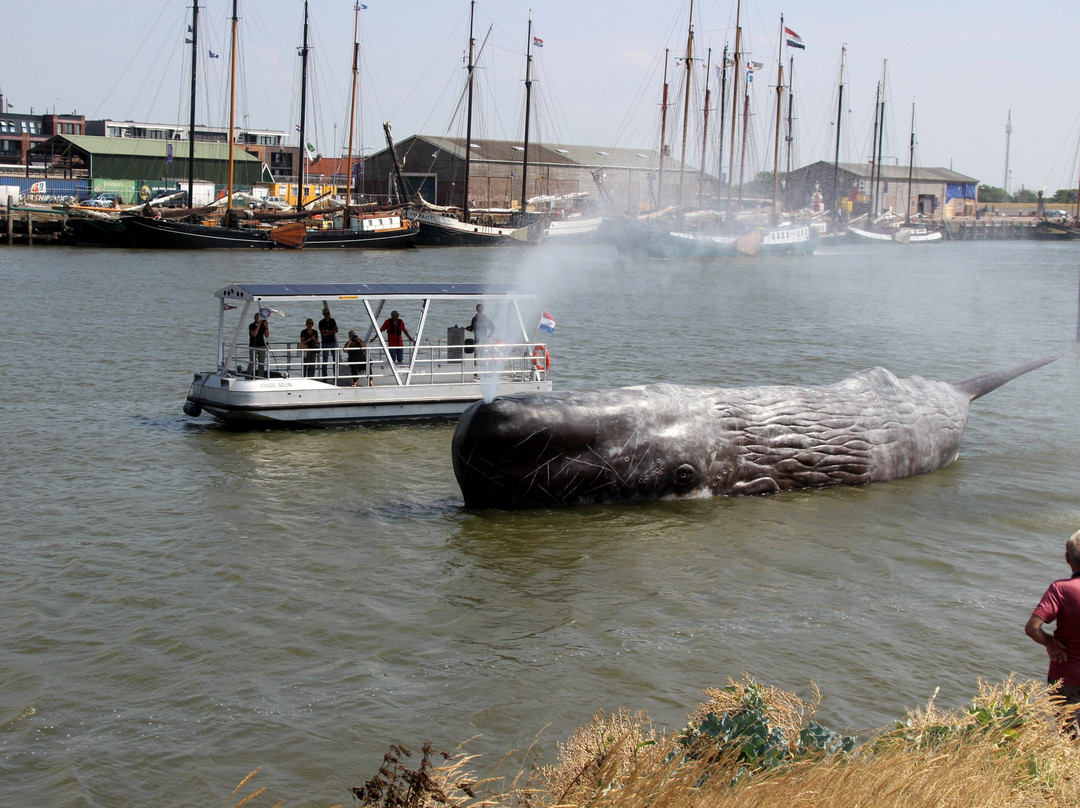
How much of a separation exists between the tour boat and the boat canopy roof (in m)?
0.02

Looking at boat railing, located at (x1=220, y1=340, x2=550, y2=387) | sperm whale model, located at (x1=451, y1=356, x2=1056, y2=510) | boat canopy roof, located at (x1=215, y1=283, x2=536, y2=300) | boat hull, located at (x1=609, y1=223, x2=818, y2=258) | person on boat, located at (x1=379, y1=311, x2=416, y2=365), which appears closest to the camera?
sperm whale model, located at (x1=451, y1=356, x2=1056, y2=510)

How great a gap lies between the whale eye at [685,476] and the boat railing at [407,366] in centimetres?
628

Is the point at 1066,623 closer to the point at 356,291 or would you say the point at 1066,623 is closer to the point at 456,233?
the point at 356,291

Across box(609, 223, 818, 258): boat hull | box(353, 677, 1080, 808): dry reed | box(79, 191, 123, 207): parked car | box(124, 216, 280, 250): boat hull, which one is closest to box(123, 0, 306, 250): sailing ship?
box(124, 216, 280, 250): boat hull

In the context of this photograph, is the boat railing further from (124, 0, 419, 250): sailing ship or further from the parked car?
the parked car

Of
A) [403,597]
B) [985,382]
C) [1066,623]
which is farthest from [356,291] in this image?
[1066,623]

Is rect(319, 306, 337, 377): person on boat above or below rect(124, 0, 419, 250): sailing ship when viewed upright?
below

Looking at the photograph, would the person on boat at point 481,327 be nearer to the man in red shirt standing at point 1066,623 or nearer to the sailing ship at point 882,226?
the man in red shirt standing at point 1066,623

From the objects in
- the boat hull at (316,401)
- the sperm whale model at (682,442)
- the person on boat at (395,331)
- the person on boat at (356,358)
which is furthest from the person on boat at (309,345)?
the sperm whale model at (682,442)

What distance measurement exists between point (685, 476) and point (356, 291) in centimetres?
883

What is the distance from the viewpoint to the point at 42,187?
315 ft

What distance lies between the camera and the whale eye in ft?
46.8

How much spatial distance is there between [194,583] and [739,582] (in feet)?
20.5

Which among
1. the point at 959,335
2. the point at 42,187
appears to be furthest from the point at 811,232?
the point at 42,187
